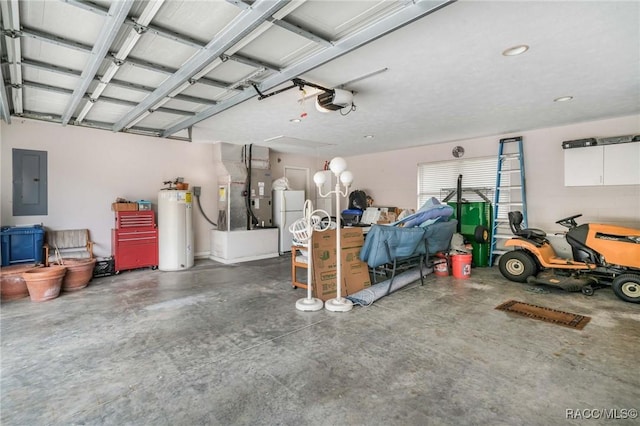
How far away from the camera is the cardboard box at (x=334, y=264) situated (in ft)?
12.7

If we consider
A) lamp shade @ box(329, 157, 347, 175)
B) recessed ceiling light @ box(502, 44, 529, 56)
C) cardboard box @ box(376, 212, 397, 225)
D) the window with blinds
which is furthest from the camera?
cardboard box @ box(376, 212, 397, 225)

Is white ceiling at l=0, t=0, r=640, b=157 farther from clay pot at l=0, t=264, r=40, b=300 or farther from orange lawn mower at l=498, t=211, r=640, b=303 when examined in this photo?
clay pot at l=0, t=264, r=40, b=300

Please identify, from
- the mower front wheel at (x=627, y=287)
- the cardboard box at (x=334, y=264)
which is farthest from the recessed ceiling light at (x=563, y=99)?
the cardboard box at (x=334, y=264)

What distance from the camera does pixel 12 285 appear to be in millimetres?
3975

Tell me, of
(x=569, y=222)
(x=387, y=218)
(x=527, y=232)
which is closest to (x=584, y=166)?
(x=569, y=222)

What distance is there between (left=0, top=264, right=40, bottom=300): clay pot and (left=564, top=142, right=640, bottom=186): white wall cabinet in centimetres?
825

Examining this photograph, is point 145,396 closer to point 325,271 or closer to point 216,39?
point 325,271

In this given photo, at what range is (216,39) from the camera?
2.48 meters

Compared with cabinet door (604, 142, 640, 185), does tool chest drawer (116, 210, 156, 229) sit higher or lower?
lower

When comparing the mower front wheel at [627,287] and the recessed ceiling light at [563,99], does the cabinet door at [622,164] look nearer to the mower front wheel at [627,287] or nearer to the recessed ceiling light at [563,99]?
the recessed ceiling light at [563,99]

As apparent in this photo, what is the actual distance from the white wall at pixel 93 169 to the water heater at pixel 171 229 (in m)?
0.68

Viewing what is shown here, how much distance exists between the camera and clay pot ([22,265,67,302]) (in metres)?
3.89

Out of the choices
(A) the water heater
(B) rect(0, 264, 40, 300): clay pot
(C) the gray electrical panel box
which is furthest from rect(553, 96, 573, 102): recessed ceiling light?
(B) rect(0, 264, 40, 300): clay pot

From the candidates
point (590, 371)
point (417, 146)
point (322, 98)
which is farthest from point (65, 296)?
point (417, 146)
